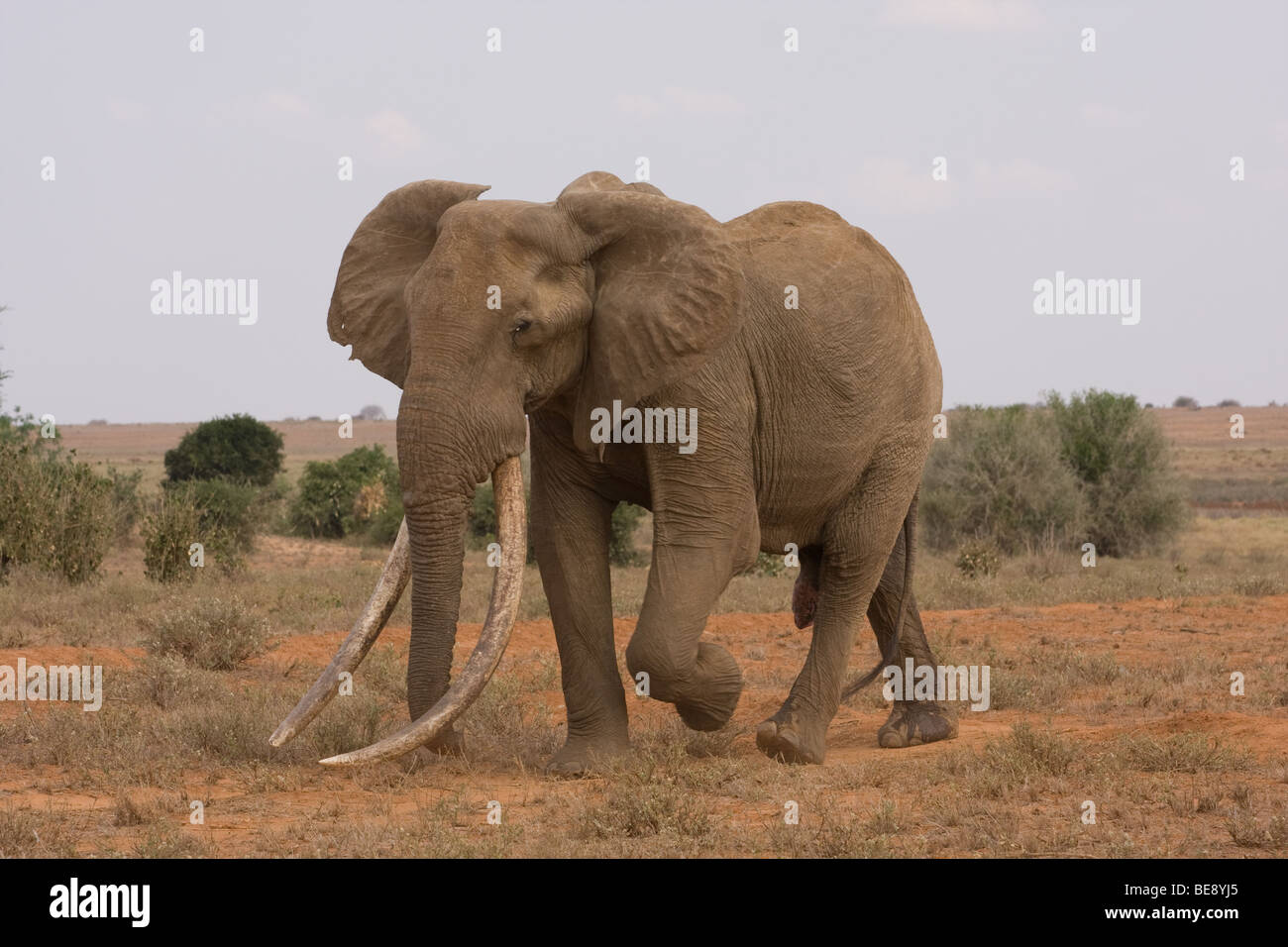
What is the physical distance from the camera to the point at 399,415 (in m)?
6.85

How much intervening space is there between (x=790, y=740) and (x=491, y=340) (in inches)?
117

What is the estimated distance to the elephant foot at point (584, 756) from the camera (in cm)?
801

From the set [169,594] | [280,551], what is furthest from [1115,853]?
[280,551]

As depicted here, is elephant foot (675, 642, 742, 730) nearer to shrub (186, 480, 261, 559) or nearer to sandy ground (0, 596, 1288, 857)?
sandy ground (0, 596, 1288, 857)

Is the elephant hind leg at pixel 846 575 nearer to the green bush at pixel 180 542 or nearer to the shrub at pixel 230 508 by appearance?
the green bush at pixel 180 542

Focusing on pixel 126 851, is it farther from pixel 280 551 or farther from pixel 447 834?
pixel 280 551

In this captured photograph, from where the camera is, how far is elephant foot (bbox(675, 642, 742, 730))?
307 inches

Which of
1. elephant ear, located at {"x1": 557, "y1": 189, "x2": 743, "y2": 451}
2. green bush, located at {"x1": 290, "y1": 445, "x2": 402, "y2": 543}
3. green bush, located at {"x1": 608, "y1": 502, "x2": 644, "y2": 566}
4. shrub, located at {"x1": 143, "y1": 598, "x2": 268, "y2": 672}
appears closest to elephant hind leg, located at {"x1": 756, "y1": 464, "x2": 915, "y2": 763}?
elephant ear, located at {"x1": 557, "y1": 189, "x2": 743, "y2": 451}

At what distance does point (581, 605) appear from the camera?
8.21 meters

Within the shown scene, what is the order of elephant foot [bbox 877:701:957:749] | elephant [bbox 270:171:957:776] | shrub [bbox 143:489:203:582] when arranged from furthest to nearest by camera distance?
shrub [bbox 143:489:203:582] < elephant foot [bbox 877:701:957:749] < elephant [bbox 270:171:957:776]

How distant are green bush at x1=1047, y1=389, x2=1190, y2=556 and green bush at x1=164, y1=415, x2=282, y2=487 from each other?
18761 mm

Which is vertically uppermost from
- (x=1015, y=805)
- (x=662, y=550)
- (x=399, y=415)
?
(x=399, y=415)

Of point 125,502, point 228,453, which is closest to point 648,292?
point 125,502
